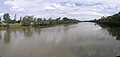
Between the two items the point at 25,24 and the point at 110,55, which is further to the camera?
the point at 25,24

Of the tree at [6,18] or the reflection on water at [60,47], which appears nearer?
the reflection on water at [60,47]

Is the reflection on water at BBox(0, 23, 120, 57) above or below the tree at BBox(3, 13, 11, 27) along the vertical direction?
below

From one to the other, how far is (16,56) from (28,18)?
6284cm

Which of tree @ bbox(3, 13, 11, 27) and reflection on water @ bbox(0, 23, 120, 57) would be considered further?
tree @ bbox(3, 13, 11, 27)

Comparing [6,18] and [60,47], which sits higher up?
[6,18]

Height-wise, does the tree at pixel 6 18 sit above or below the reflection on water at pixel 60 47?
above

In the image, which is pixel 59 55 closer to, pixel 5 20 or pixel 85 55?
pixel 85 55

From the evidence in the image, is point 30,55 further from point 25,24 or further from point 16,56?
point 25,24

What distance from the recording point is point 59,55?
16.7 meters

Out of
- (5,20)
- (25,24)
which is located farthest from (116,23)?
(5,20)

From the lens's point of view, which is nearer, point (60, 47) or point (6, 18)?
point (60, 47)

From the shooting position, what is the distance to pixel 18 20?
87.9 metres

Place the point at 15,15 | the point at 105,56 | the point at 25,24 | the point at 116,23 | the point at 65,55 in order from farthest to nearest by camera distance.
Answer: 1. the point at 15,15
2. the point at 25,24
3. the point at 116,23
4. the point at 65,55
5. the point at 105,56

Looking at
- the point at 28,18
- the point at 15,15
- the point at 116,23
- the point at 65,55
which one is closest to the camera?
the point at 65,55
